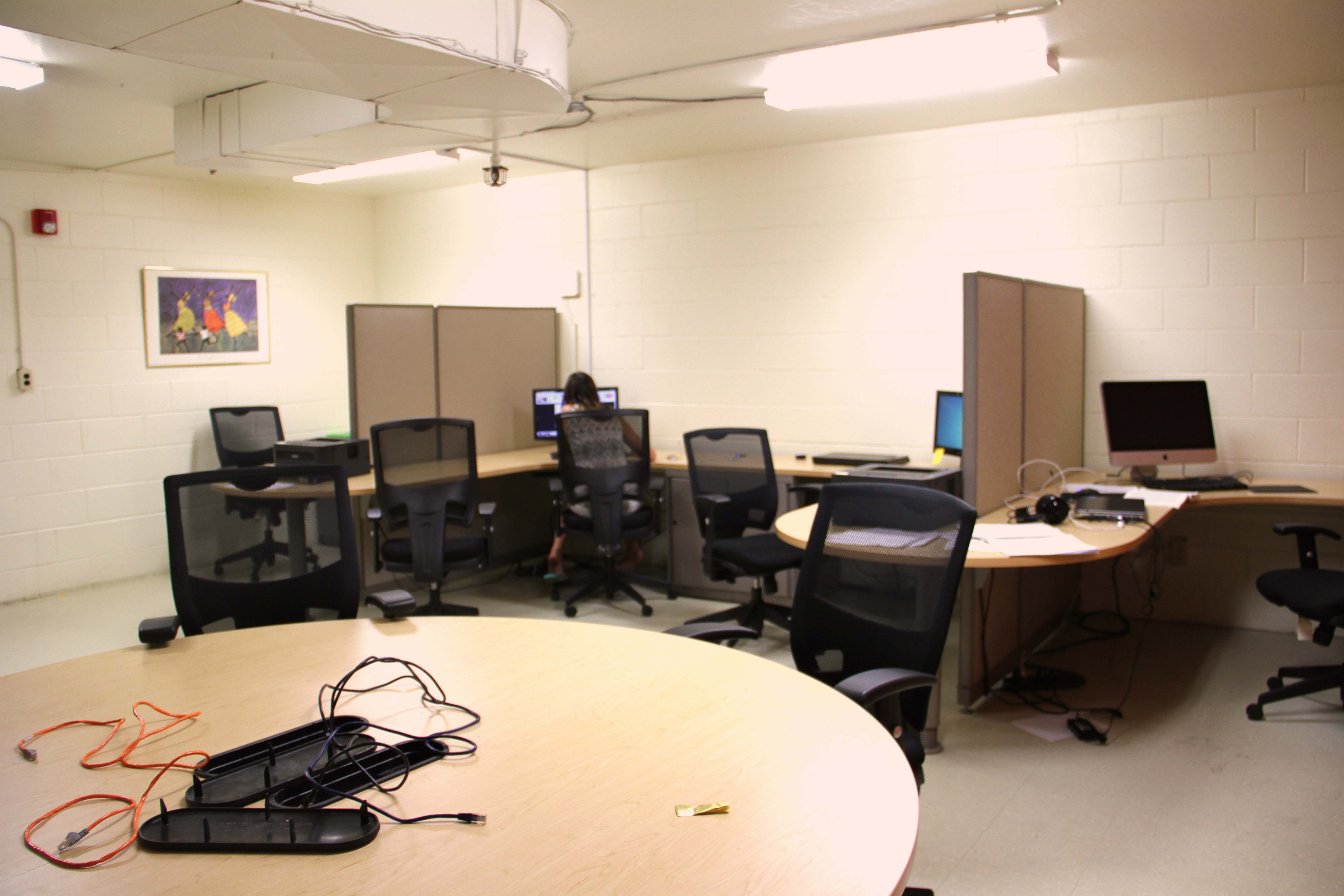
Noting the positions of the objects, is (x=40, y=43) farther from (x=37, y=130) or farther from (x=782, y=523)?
(x=782, y=523)

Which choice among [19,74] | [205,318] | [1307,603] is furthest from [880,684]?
[205,318]

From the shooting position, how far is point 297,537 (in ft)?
8.39

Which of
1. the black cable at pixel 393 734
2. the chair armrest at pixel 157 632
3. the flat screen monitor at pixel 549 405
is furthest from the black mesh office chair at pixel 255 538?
the flat screen monitor at pixel 549 405

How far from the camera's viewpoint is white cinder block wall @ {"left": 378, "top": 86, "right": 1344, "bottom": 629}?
14.3 ft

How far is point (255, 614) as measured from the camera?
250cm

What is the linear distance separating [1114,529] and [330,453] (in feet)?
11.7

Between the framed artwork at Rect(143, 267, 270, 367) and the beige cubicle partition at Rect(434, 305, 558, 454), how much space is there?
1652 mm

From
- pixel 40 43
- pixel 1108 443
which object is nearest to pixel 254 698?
pixel 40 43

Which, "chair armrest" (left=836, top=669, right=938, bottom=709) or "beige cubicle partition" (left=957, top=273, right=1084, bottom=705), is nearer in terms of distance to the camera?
"chair armrest" (left=836, top=669, right=938, bottom=709)

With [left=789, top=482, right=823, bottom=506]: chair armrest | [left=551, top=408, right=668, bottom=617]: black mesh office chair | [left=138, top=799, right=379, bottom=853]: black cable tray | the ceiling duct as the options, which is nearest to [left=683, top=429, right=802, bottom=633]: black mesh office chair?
[left=789, top=482, right=823, bottom=506]: chair armrest

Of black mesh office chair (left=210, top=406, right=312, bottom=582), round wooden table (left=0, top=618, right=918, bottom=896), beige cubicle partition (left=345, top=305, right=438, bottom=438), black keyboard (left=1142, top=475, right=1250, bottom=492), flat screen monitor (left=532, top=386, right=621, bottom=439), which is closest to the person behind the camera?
round wooden table (left=0, top=618, right=918, bottom=896)

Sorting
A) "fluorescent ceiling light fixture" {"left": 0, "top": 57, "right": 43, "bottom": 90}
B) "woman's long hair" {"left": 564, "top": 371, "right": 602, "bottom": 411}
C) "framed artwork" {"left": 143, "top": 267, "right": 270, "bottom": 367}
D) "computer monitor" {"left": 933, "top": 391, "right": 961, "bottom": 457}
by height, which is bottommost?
"computer monitor" {"left": 933, "top": 391, "right": 961, "bottom": 457}

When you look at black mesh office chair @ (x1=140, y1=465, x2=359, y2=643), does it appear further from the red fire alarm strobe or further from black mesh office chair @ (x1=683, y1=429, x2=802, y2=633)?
the red fire alarm strobe

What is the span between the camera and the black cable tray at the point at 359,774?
56.3 inches
